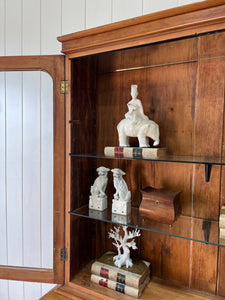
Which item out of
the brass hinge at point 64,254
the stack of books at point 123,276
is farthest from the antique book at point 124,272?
the brass hinge at point 64,254

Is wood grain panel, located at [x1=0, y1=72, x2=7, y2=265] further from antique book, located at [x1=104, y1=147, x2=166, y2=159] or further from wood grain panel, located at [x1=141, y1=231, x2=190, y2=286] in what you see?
wood grain panel, located at [x1=141, y1=231, x2=190, y2=286]

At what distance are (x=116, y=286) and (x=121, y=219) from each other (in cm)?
30

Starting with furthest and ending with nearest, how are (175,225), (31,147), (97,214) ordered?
(31,147) < (97,214) < (175,225)

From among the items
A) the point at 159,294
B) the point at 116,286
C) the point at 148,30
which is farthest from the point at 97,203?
the point at 148,30

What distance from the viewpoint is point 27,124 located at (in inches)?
46.4

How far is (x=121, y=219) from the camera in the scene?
104cm

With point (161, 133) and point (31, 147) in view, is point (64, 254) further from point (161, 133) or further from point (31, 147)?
point (161, 133)

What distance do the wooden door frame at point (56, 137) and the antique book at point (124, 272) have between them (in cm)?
18

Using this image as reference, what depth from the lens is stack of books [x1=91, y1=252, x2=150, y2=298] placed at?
101 cm

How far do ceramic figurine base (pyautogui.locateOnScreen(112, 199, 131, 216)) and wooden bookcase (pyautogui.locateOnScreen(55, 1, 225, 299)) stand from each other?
A: 0.14 feet

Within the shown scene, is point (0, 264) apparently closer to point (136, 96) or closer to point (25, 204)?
point (25, 204)

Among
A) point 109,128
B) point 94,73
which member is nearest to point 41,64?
point 94,73

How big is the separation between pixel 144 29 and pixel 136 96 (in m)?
0.30

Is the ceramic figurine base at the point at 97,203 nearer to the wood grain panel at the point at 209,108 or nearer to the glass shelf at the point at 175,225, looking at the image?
the glass shelf at the point at 175,225
